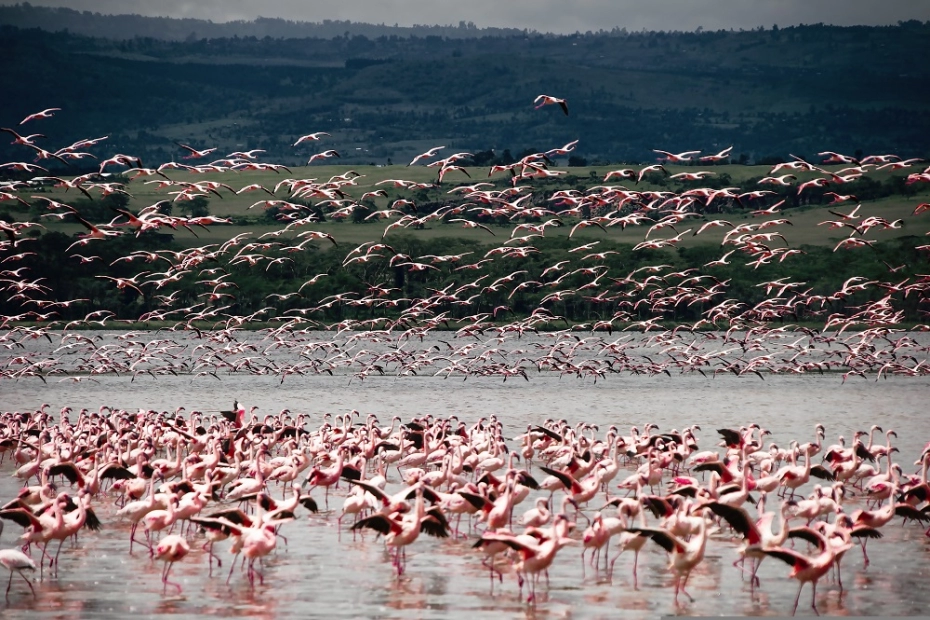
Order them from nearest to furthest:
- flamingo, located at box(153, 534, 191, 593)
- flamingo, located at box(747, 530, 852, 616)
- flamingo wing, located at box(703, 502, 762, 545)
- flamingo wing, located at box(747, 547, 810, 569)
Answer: flamingo wing, located at box(747, 547, 810, 569) < flamingo, located at box(747, 530, 852, 616) < flamingo wing, located at box(703, 502, 762, 545) < flamingo, located at box(153, 534, 191, 593)

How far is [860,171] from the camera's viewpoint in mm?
39500

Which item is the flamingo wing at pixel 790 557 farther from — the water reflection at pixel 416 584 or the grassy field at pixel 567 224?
the grassy field at pixel 567 224

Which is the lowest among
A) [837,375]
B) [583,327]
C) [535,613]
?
[583,327]

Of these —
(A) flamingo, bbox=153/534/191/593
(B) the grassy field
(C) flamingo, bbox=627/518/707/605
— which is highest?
(C) flamingo, bbox=627/518/707/605

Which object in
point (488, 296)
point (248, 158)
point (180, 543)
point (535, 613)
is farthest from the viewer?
point (488, 296)

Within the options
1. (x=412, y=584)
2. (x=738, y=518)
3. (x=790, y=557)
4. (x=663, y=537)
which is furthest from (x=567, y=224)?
(x=790, y=557)

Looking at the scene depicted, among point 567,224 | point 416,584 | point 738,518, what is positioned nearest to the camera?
point 738,518

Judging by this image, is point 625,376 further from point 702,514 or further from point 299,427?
point 702,514

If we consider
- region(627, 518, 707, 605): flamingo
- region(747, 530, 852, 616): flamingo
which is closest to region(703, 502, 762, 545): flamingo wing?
region(627, 518, 707, 605): flamingo

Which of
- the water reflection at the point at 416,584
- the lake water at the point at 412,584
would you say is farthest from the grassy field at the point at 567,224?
the water reflection at the point at 416,584

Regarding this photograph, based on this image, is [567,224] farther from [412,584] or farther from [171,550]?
[171,550]

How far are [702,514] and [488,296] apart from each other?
74.5 meters

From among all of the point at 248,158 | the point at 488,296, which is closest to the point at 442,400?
the point at 248,158

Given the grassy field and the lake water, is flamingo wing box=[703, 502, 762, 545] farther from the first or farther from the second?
the grassy field
